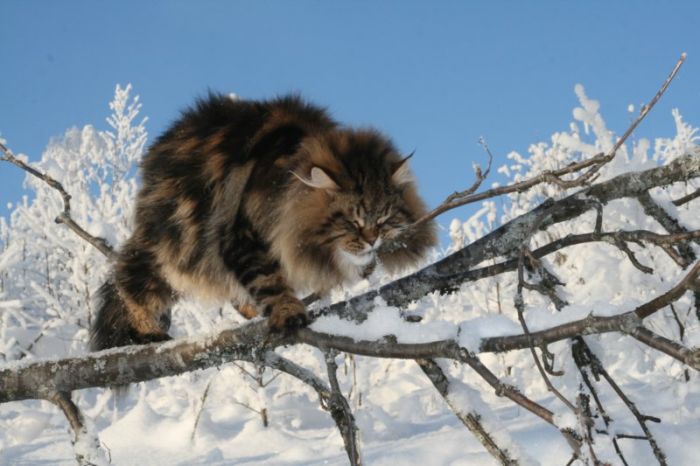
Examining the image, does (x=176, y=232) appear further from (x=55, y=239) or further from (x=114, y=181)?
(x=114, y=181)

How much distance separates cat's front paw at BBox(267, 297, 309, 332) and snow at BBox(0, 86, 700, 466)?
0.19m

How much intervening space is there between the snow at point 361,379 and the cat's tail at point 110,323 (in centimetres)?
29

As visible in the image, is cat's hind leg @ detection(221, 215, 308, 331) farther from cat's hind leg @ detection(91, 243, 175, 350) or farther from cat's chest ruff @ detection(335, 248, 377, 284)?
cat's hind leg @ detection(91, 243, 175, 350)

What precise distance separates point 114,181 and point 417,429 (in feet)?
24.6

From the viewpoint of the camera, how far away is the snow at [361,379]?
4.13 m

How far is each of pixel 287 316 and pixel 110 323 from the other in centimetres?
142

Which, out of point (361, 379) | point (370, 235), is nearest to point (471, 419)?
point (370, 235)

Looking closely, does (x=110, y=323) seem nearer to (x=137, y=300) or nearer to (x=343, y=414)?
(x=137, y=300)

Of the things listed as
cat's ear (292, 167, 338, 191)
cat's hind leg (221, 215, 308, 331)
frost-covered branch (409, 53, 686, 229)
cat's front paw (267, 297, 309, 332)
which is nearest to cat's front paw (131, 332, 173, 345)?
cat's hind leg (221, 215, 308, 331)

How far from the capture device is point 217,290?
3.23 metres

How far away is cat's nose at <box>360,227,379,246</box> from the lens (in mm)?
2893

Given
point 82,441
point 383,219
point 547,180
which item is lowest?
point 82,441

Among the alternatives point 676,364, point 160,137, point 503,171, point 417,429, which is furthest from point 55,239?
point 503,171

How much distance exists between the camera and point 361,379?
29.5ft
